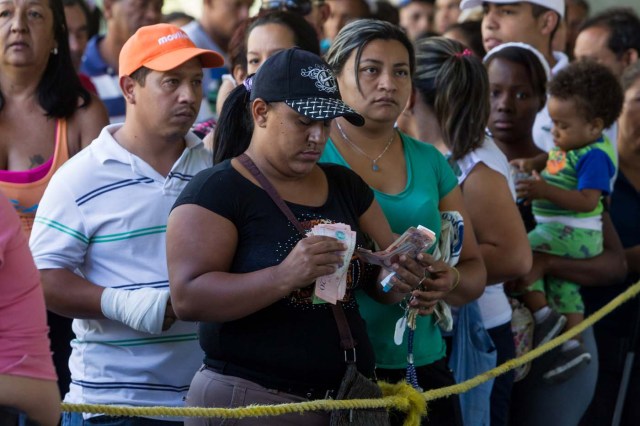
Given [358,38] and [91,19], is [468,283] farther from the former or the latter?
[91,19]

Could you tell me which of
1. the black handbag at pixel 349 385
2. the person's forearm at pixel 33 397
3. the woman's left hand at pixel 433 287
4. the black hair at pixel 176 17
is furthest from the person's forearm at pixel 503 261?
the black hair at pixel 176 17

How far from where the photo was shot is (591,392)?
15.4 feet

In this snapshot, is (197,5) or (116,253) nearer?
(116,253)

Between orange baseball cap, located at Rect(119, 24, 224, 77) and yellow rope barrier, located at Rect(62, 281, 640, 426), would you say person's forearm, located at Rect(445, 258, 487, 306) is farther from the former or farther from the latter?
orange baseball cap, located at Rect(119, 24, 224, 77)

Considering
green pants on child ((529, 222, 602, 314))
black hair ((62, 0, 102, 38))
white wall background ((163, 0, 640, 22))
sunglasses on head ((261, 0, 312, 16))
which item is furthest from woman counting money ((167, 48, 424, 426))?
white wall background ((163, 0, 640, 22))

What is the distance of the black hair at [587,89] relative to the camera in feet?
16.0

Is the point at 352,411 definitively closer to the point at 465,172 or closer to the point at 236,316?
the point at 236,316

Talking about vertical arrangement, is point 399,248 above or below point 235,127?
below

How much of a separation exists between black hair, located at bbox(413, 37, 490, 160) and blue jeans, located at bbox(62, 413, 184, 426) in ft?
5.36

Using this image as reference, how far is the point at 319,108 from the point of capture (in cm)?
290

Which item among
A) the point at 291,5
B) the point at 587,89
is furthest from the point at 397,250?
the point at 291,5

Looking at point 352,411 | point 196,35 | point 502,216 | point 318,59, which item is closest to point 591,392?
point 502,216

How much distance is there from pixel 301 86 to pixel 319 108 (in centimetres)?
10

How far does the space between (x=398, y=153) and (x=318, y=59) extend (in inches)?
30.7
